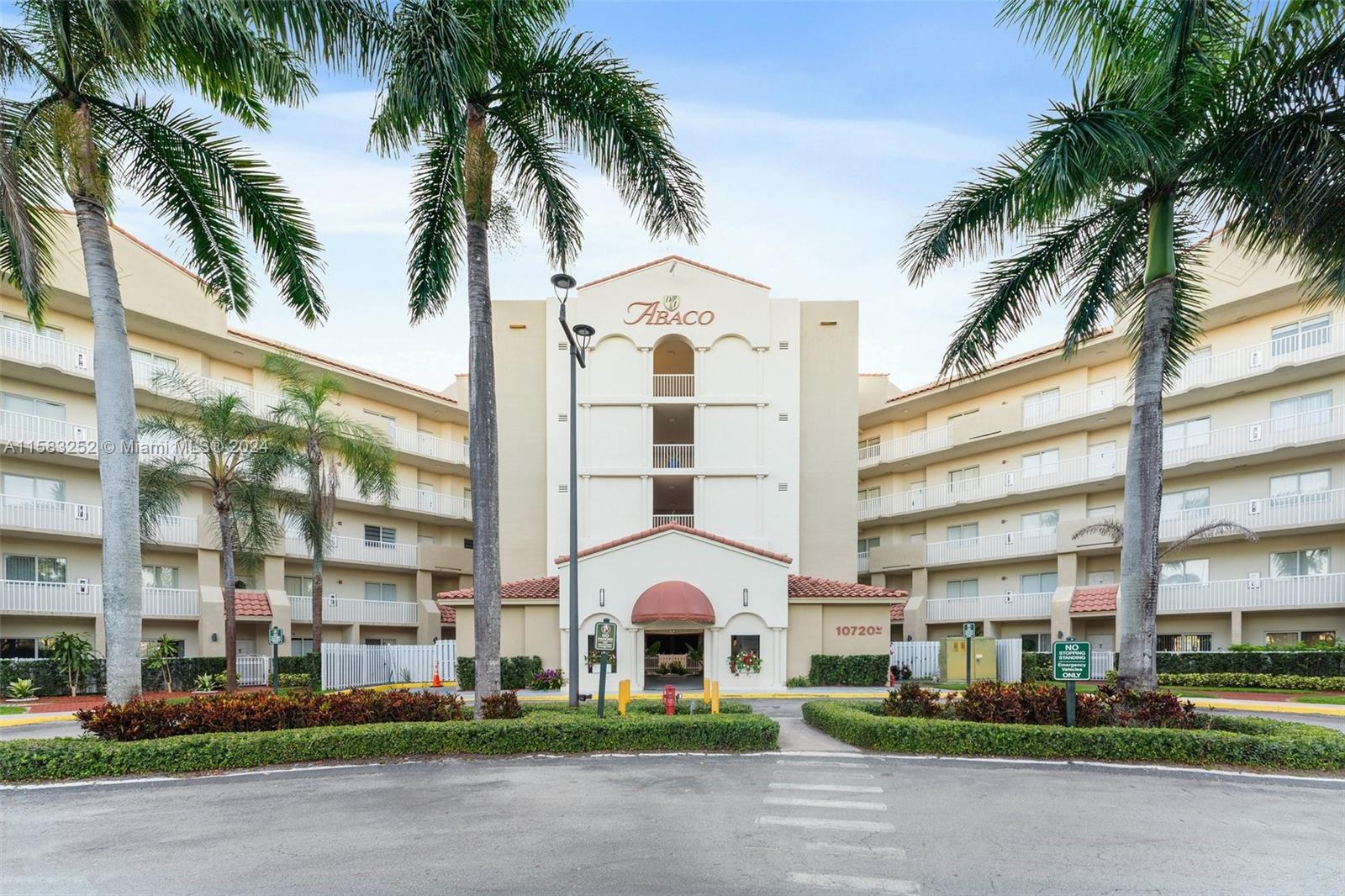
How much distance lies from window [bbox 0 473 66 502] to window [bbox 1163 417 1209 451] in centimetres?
4019

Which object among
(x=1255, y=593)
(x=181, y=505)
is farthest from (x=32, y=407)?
(x=1255, y=593)

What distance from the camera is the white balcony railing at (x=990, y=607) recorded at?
34.7 meters

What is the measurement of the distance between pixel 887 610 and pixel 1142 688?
648 inches

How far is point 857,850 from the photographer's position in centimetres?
795

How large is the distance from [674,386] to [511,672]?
576 inches

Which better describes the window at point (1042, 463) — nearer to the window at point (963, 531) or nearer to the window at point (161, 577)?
the window at point (963, 531)

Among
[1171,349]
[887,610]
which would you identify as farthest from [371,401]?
[1171,349]

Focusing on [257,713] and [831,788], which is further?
[257,713]

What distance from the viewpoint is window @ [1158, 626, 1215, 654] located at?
30.1 metres

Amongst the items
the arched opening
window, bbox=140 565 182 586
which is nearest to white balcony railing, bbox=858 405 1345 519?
the arched opening

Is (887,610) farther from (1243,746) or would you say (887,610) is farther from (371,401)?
(371,401)

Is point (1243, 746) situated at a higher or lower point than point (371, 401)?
lower

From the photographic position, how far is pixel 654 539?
92.9ft

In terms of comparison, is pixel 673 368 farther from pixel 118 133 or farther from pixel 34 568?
pixel 118 133
